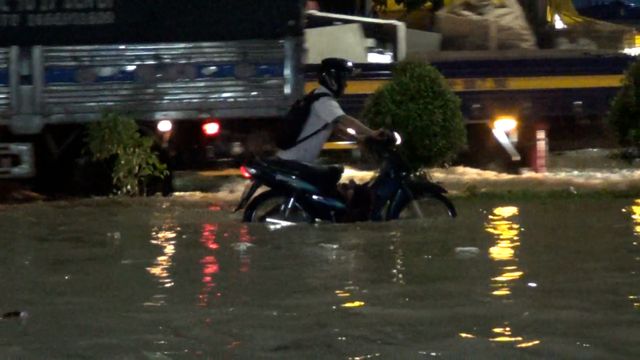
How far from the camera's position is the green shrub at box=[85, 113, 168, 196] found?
42.3 feet

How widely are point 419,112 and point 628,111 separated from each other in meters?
2.23

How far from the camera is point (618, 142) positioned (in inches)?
562

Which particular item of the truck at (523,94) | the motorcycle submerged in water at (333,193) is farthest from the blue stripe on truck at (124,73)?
the motorcycle submerged in water at (333,193)

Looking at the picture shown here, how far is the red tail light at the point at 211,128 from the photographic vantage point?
13250mm

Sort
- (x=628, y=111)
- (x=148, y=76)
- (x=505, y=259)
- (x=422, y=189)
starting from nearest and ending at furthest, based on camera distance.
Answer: (x=505, y=259), (x=422, y=189), (x=148, y=76), (x=628, y=111)

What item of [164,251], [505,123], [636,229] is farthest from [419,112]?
[164,251]

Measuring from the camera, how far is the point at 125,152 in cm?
1302

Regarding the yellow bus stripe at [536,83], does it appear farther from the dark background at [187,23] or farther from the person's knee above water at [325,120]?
the person's knee above water at [325,120]

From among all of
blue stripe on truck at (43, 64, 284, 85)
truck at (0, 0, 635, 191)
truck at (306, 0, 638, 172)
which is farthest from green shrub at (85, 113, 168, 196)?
truck at (306, 0, 638, 172)

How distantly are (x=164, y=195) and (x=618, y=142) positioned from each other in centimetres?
482

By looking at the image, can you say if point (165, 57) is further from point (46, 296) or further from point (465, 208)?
point (46, 296)

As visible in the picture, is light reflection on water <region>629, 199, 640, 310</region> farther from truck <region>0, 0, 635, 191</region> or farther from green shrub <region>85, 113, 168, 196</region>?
green shrub <region>85, 113, 168, 196</region>

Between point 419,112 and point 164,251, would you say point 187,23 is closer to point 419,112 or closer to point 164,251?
point 419,112

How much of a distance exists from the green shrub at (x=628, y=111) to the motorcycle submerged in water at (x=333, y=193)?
13.0 feet
